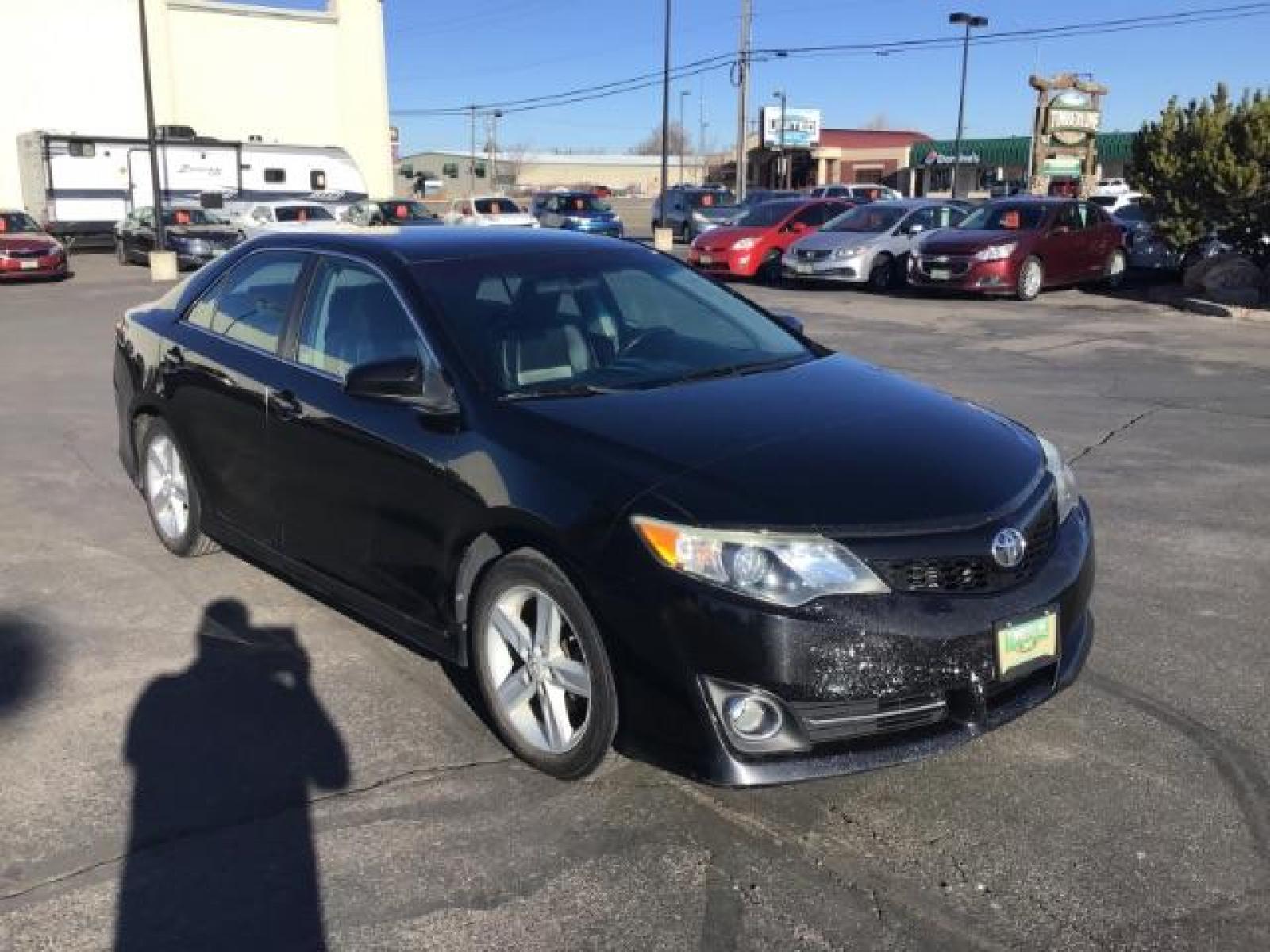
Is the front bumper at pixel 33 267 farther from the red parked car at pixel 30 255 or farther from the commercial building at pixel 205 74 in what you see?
the commercial building at pixel 205 74

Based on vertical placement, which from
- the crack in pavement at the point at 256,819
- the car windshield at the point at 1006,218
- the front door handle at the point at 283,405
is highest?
the car windshield at the point at 1006,218

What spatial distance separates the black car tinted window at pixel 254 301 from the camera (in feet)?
15.1

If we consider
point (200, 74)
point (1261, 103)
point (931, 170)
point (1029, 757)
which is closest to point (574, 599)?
point (1029, 757)

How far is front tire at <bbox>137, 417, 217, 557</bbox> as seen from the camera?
17.0ft

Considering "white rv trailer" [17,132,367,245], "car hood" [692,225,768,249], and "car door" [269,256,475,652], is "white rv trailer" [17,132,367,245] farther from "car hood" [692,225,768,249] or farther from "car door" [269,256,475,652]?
"car door" [269,256,475,652]

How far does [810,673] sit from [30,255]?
73.9 feet

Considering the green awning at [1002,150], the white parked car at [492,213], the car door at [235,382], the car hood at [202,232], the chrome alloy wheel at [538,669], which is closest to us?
the chrome alloy wheel at [538,669]

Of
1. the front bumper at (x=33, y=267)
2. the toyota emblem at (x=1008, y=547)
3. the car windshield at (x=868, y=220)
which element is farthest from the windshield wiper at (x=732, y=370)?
the front bumper at (x=33, y=267)

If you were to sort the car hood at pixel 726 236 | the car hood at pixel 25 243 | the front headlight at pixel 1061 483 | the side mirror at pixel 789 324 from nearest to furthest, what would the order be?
the front headlight at pixel 1061 483 < the side mirror at pixel 789 324 < the car hood at pixel 726 236 < the car hood at pixel 25 243

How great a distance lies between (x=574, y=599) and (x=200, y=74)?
43.0 meters

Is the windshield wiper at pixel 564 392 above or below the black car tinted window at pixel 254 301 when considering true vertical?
below

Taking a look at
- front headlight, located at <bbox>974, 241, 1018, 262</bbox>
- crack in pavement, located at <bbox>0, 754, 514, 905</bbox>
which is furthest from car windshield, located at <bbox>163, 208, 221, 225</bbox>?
crack in pavement, located at <bbox>0, 754, 514, 905</bbox>

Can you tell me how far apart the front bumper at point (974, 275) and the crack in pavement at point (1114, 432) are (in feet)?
28.2

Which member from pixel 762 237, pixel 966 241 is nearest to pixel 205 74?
pixel 762 237
